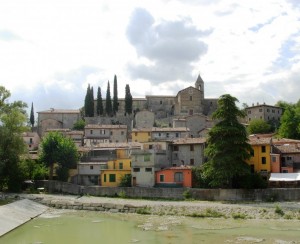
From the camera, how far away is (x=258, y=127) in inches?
3241

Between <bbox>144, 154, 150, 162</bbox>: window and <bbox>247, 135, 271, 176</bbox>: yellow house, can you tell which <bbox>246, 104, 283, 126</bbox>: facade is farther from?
<bbox>144, 154, 150, 162</bbox>: window

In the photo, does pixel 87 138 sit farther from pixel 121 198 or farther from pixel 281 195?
pixel 281 195

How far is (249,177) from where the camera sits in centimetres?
4388

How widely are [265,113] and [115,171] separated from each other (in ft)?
156

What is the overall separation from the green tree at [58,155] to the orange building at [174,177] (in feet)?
38.6

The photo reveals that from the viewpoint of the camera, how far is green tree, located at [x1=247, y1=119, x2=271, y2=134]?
82125 mm

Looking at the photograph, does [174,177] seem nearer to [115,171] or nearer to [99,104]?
[115,171]

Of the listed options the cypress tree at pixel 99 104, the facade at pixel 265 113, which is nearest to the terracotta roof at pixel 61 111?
the cypress tree at pixel 99 104

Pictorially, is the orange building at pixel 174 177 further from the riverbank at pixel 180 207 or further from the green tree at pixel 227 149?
the riverbank at pixel 180 207

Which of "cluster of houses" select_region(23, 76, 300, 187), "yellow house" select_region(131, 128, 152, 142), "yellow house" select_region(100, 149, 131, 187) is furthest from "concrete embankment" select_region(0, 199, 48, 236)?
"yellow house" select_region(131, 128, 152, 142)

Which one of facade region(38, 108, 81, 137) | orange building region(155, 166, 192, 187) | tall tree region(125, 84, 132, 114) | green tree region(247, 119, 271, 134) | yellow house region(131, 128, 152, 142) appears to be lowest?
orange building region(155, 166, 192, 187)

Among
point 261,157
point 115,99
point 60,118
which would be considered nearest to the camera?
point 261,157

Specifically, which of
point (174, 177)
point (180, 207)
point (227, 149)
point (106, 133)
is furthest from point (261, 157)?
point (106, 133)

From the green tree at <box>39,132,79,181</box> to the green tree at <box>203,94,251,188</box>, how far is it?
707 inches
